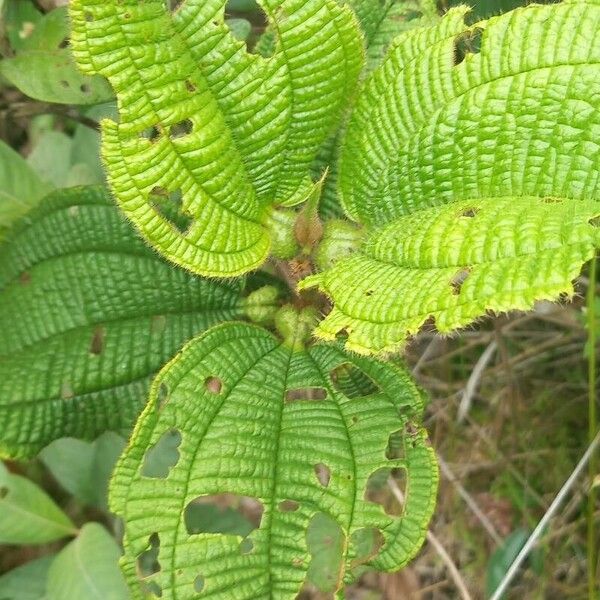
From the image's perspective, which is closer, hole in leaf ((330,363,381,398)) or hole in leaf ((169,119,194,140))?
hole in leaf ((169,119,194,140))

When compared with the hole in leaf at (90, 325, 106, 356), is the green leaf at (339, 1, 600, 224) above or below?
above

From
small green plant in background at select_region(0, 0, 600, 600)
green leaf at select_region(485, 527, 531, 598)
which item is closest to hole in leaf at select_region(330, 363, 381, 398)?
small green plant in background at select_region(0, 0, 600, 600)

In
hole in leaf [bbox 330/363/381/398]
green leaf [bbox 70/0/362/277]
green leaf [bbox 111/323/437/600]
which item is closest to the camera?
green leaf [bbox 70/0/362/277]

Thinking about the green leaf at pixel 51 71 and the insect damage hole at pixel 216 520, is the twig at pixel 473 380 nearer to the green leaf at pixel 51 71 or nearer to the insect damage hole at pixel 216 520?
the insect damage hole at pixel 216 520

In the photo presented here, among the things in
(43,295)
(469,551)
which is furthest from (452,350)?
(43,295)

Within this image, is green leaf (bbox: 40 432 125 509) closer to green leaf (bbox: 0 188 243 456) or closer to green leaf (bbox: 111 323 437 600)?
green leaf (bbox: 0 188 243 456)

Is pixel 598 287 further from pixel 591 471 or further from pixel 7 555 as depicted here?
pixel 7 555
